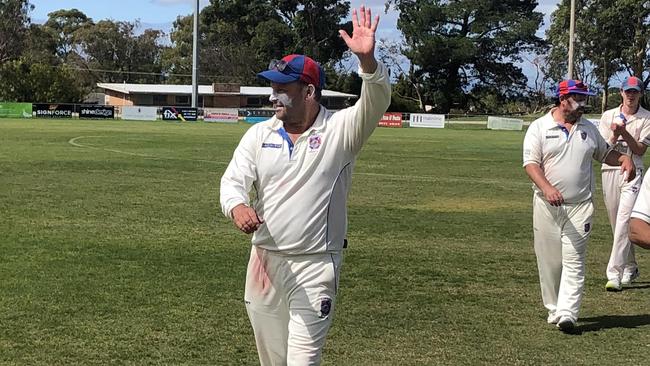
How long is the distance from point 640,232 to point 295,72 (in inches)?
76.1

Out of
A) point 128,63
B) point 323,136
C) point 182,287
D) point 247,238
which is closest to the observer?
point 323,136

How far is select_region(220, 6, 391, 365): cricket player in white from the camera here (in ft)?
14.6

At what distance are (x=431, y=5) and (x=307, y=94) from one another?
286 ft

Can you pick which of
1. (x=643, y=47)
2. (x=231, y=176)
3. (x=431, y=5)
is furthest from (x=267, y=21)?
(x=231, y=176)

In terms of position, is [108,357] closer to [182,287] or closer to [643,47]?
[182,287]

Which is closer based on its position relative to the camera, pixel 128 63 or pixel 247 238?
pixel 247 238

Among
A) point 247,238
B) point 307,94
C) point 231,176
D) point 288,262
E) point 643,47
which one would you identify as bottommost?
point 247,238

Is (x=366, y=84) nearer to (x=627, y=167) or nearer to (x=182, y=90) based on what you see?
(x=627, y=167)

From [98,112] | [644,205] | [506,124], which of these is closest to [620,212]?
[644,205]

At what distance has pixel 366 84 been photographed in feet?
14.0

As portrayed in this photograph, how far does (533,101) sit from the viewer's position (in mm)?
97750

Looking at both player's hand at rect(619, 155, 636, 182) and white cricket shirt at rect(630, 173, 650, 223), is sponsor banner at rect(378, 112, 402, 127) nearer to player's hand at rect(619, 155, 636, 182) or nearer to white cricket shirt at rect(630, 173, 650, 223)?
player's hand at rect(619, 155, 636, 182)

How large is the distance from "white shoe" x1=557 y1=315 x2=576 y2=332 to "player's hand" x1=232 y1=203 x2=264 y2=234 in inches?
142

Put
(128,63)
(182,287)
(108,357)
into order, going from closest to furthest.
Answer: (108,357) → (182,287) → (128,63)
